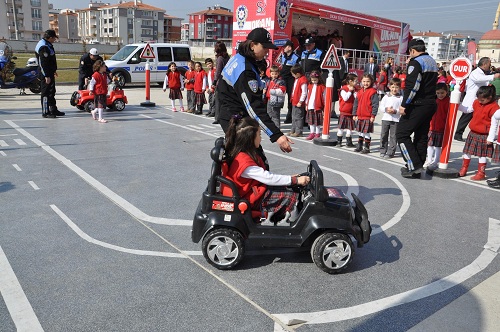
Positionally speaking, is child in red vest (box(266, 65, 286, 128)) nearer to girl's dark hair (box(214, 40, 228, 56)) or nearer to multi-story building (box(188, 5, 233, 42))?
girl's dark hair (box(214, 40, 228, 56))

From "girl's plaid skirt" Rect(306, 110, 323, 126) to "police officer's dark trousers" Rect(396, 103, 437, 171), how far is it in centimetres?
285

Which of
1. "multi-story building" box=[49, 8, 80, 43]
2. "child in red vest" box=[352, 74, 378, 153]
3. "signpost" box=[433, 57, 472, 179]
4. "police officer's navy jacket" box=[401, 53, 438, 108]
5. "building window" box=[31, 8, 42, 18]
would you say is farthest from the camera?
"multi-story building" box=[49, 8, 80, 43]

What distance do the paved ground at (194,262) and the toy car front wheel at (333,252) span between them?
0.12 metres

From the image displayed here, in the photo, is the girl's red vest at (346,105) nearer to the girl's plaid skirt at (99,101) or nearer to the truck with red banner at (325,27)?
the girl's plaid skirt at (99,101)

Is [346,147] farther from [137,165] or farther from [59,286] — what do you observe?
[59,286]

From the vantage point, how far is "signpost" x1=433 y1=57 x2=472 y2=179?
23.8ft

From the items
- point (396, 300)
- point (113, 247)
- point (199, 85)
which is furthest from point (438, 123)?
point (199, 85)

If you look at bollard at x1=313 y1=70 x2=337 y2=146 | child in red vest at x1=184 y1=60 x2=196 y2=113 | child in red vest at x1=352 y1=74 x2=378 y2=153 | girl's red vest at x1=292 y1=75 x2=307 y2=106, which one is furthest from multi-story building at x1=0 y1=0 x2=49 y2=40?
child in red vest at x1=352 y1=74 x2=378 y2=153

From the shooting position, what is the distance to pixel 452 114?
7.28 metres

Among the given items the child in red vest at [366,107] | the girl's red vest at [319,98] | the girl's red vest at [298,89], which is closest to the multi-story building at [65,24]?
the girl's red vest at [298,89]

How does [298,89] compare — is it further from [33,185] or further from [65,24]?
[65,24]

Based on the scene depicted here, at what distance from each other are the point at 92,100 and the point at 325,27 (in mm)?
13304

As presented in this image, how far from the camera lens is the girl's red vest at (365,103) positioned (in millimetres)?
8648

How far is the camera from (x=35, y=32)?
333 feet
